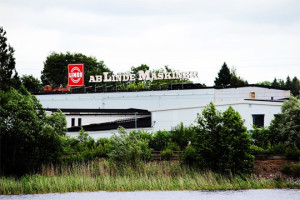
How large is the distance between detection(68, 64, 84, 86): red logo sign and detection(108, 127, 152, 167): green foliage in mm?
46487

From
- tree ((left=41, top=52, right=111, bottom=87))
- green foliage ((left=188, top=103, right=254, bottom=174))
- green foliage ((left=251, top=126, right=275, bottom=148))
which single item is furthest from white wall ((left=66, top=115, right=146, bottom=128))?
tree ((left=41, top=52, right=111, bottom=87))

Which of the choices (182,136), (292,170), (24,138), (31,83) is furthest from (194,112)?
(31,83)

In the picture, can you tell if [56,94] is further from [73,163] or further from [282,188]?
[282,188]

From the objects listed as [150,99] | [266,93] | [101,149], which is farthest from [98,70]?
[101,149]

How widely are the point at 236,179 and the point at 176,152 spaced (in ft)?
27.8

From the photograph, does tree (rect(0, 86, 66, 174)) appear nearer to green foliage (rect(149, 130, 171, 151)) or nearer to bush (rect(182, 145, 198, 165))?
green foliage (rect(149, 130, 171, 151))

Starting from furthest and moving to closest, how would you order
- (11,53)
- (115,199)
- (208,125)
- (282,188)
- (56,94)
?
(11,53) → (56,94) → (208,125) → (282,188) → (115,199)

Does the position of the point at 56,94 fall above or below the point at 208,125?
above

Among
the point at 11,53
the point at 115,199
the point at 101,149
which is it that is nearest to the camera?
the point at 115,199

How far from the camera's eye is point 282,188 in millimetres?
34719

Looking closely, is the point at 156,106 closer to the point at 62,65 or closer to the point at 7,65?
the point at 7,65

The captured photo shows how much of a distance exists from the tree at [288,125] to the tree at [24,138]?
22.0 metres

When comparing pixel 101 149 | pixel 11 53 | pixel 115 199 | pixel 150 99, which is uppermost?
pixel 11 53

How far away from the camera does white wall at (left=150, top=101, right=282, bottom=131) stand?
5128cm
